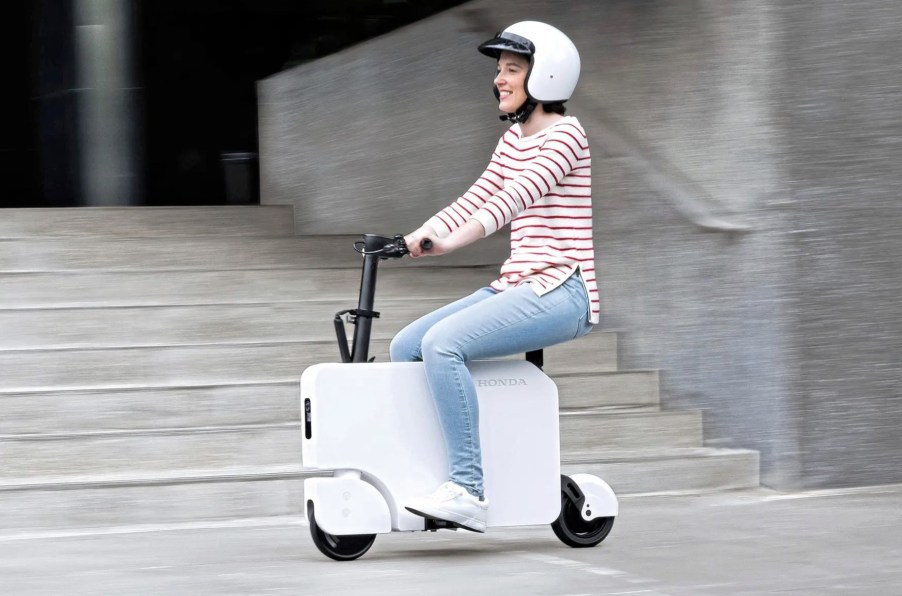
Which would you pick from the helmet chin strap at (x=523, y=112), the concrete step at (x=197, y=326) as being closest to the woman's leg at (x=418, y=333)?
the helmet chin strap at (x=523, y=112)

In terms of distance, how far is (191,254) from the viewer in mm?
9000

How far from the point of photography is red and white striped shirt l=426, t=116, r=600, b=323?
17.6 ft

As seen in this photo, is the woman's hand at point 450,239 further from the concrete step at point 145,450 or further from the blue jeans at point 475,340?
the concrete step at point 145,450

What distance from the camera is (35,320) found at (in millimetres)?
7805

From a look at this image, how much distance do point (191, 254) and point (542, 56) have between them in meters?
4.00

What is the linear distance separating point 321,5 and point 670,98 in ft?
17.3

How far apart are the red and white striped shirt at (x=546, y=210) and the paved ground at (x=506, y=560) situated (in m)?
0.93

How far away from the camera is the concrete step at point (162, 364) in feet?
24.0

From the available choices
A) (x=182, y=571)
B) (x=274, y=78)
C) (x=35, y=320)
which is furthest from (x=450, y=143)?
(x=182, y=571)

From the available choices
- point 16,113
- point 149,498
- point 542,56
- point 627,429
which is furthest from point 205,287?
point 16,113

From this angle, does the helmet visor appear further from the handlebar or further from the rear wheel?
the rear wheel

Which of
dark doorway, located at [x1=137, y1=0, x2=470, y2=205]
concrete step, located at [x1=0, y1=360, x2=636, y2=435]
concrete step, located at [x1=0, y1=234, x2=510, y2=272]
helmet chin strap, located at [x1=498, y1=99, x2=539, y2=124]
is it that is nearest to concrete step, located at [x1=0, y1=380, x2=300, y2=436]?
concrete step, located at [x1=0, y1=360, x2=636, y2=435]

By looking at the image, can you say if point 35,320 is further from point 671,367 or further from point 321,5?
point 321,5

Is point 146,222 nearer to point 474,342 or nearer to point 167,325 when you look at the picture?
point 167,325
